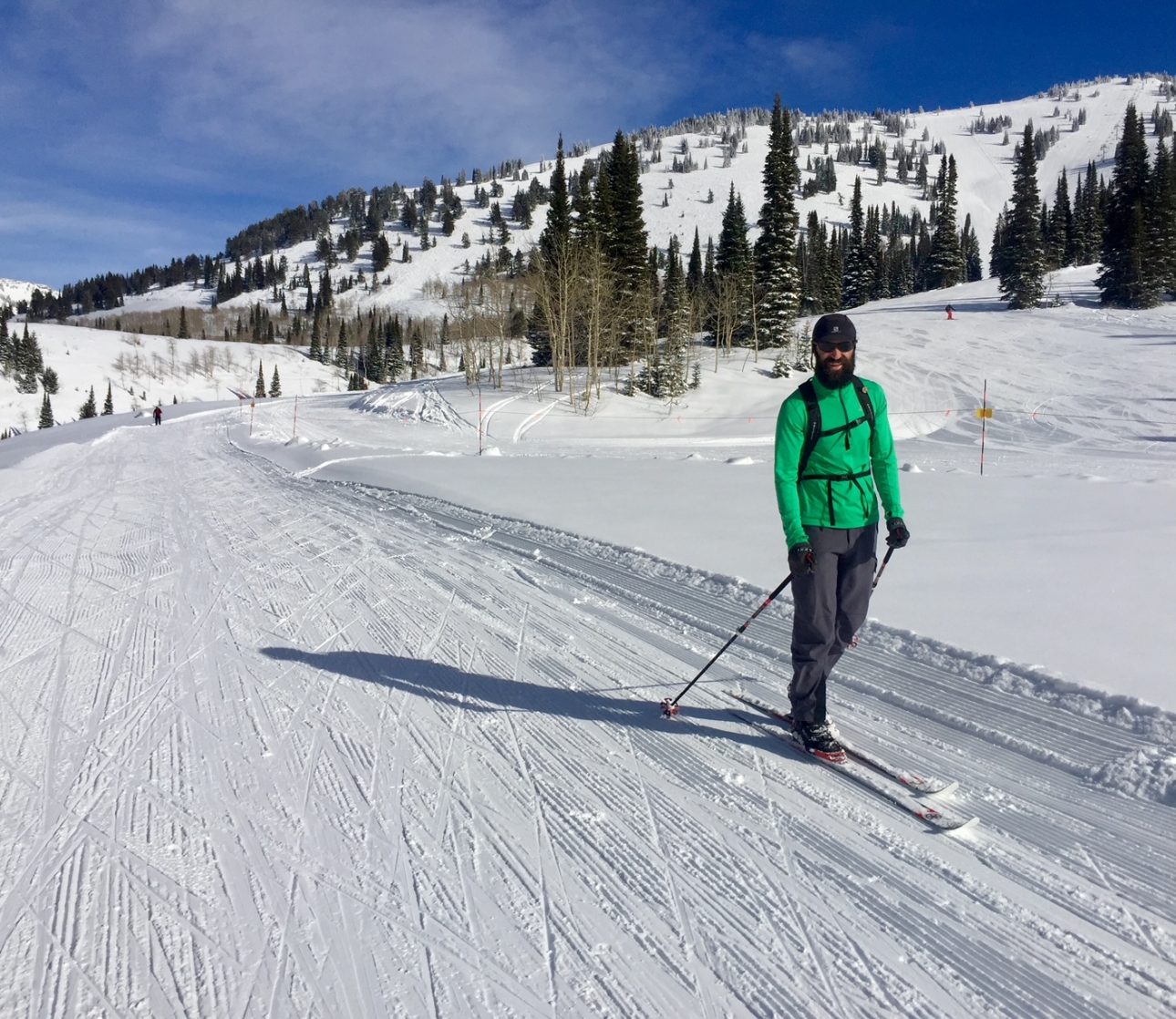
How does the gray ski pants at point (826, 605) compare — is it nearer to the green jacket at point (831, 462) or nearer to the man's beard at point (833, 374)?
the green jacket at point (831, 462)

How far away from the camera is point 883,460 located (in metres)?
3.36

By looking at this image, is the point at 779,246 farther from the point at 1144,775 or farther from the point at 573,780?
the point at 573,780

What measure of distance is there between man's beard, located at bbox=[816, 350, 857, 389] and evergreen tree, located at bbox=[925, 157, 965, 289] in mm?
66836

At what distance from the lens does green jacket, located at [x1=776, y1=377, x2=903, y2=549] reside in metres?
3.22

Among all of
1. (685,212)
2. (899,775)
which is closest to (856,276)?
(899,775)

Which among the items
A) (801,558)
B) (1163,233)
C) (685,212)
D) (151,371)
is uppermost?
(685,212)

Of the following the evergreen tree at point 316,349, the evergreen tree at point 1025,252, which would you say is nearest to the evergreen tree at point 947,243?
the evergreen tree at point 1025,252

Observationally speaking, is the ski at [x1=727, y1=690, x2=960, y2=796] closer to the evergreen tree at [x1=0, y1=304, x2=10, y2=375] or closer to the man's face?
the man's face

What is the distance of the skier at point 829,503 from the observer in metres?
3.20

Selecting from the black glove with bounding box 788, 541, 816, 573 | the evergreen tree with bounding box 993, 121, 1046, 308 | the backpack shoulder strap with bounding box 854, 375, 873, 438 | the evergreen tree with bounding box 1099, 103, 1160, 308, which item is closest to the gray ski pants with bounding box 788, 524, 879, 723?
the black glove with bounding box 788, 541, 816, 573

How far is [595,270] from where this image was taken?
2958cm

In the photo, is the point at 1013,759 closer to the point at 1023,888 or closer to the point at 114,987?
the point at 1023,888

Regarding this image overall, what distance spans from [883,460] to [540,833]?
7.46ft

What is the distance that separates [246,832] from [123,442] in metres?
27.6
